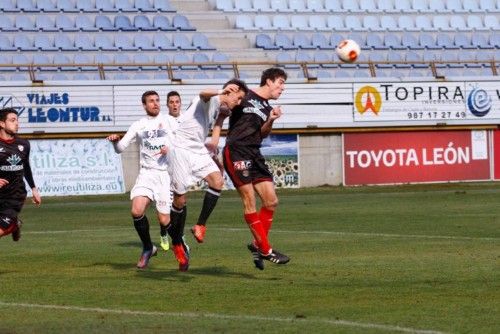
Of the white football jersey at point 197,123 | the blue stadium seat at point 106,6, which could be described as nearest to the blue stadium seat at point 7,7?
the blue stadium seat at point 106,6

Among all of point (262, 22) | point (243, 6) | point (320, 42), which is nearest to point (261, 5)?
point (243, 6)

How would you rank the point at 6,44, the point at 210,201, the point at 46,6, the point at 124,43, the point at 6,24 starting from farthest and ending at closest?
the point at 46,6 < the point at 124,43 < the point at 6,24 < the point at 6,44 < the point at 210,201

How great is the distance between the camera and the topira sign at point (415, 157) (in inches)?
1641

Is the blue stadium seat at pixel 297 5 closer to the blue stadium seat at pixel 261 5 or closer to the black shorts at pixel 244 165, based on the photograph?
the blue stadium seat at pixel 261 5

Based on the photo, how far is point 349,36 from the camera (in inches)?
1780

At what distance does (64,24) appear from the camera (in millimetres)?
40688

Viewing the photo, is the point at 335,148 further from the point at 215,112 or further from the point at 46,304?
the point at 46,304

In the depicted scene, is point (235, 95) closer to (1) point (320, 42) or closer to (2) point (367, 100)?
(2) point (367, 100)

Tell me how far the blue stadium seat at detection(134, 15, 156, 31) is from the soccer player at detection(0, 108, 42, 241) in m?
27.2

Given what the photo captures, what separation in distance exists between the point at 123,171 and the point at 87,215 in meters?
10.6

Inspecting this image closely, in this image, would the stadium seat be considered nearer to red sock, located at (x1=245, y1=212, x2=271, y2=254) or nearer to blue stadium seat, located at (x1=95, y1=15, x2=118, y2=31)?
blue stadium seat, located at (x1=95, y1=15, x2=118, y2=31)

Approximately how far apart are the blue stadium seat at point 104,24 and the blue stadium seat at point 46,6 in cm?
140

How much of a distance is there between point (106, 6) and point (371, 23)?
1022cm

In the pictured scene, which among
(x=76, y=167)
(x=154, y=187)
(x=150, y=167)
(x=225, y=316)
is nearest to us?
(x=225, y=316)
